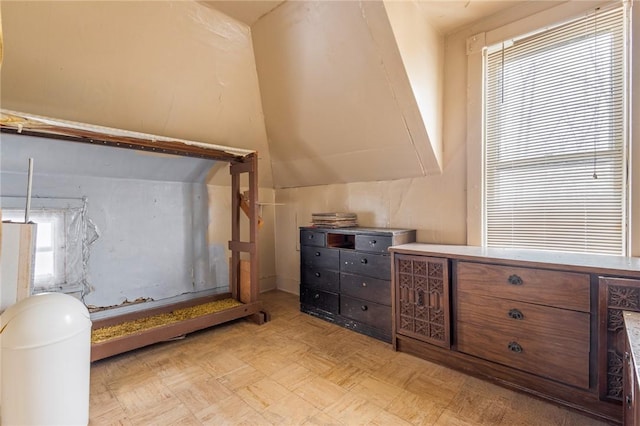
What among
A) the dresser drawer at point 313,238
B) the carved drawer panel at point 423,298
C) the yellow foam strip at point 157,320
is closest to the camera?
the carved drawer panel at point 423,298

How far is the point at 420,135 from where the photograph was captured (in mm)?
2541

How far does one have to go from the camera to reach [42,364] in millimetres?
1376

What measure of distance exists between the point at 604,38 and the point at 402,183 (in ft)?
5.61

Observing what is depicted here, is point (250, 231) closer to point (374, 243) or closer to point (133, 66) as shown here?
point (374, 243)

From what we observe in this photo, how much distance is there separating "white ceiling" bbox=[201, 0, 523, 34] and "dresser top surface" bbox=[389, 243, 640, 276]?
186 centimetres

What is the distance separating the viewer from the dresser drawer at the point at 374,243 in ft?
8.42

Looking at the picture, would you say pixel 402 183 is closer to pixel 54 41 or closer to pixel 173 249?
pixel 173 249

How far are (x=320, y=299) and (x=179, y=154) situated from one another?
1991 mm

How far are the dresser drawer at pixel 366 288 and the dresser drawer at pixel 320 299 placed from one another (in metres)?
0.16

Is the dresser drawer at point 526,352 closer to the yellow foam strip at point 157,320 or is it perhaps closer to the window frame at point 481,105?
the window frame at point 481,105

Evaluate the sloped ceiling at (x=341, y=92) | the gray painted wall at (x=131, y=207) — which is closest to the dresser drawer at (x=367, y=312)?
the sloped ceiling at (x=341, y=92)

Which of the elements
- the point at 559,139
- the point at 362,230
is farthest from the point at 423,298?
the point at 559,139

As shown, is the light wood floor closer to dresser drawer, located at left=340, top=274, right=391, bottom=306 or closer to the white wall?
dresser drawer, located at left=340, top=274, right=391, bottom=306

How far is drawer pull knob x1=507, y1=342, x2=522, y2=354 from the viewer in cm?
184
